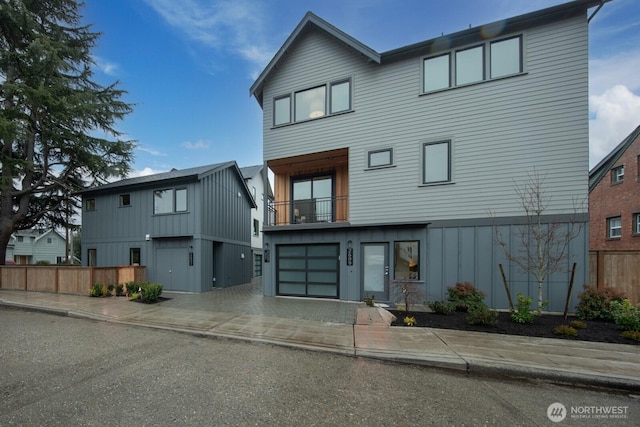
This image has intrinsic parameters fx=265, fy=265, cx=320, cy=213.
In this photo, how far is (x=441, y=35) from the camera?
9289 mm

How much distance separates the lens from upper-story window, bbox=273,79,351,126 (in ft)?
34.9

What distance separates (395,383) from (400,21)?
40.8ft

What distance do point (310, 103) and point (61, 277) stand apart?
13022mm

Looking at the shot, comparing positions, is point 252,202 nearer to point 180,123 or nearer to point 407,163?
point 180,123

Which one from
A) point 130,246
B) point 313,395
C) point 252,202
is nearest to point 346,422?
point 313,395

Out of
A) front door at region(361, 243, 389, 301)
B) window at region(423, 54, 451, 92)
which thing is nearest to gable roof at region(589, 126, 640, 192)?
window at region(423, 54, 451, 92)

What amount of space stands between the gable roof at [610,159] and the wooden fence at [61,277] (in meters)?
24.4

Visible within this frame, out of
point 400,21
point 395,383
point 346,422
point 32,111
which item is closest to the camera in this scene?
point 346,422

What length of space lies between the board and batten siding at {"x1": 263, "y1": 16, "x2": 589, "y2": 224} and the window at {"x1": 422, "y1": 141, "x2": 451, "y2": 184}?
213 mm

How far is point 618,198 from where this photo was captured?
1591 cm

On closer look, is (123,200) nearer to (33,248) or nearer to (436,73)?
(436,73)

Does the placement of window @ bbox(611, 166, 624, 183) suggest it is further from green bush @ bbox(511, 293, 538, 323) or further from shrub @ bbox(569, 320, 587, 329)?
green bush @ bbox(511, 293, 538, 323)

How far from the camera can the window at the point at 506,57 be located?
28.4ft

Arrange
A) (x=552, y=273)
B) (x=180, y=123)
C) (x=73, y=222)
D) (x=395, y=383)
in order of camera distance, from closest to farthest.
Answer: (x=395, y=383) < (x=552, y=273) < (x=73, y=222) < (x=180, y=123)
